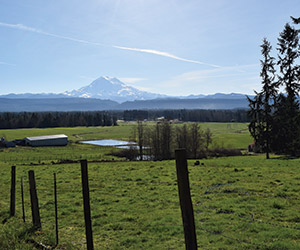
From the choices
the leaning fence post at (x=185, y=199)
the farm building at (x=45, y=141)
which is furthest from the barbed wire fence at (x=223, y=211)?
the farm building at (x=45, y=141)

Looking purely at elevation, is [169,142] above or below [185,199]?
below

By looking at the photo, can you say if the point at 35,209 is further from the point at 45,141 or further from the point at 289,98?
the point at 45,141

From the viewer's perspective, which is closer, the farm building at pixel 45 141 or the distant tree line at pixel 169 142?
the distant tree line at pixel 169 142

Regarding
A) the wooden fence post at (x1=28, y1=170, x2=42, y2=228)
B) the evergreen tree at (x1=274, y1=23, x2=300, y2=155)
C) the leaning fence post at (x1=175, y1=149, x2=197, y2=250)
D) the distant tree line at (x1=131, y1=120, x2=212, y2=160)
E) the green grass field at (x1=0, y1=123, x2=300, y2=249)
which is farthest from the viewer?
the distant tree line at (x1=131, y1=120, x2=212, y2=160)

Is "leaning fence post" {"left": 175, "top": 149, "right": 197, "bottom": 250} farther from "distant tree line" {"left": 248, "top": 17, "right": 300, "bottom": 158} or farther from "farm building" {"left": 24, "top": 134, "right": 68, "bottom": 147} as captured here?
"farm building" {"left": 24, "top": 134, "right": 68, "bottom": 147}

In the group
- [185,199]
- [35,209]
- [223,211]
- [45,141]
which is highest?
[185,199]

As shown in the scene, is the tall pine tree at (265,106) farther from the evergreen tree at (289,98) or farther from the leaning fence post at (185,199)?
the leaning fence post at (185,199)

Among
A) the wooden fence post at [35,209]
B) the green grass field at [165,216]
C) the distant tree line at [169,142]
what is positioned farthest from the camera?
the distant tree line at [169,142]

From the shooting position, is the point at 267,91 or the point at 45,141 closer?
the point at 267,91

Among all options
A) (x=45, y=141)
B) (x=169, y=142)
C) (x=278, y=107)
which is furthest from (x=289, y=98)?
(x=45, y=141)


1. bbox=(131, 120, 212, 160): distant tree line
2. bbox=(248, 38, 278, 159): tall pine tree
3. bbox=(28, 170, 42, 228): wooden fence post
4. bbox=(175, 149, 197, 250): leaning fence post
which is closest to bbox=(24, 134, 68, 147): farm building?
bbox=(131, 120, 212, 160): distant tree line

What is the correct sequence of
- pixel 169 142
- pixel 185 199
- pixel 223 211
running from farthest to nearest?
pixel 169 142 → pixel 223 211 → pixel 185 199

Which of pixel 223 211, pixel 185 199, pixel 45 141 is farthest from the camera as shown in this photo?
pixel 45 141

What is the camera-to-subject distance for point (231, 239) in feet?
30.1
